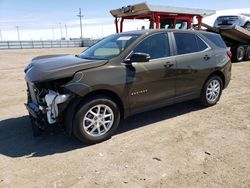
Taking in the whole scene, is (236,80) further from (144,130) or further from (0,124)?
(0,124)

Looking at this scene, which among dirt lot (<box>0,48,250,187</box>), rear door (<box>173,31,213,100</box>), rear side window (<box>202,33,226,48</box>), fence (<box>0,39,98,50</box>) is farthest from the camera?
fence (<box>0,39,98,50</box>)

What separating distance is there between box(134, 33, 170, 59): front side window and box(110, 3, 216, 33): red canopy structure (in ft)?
19.5

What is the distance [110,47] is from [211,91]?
99.7 inches

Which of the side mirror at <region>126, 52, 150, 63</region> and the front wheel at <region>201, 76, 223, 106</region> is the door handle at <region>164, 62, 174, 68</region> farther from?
the front wheel at <region>201, 76, 223, 106</region>

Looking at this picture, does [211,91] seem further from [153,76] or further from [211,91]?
[153,76]

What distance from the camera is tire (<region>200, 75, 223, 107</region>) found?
19.7 feet

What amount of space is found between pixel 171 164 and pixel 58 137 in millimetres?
2053

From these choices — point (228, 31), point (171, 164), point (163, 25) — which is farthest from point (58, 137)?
point (228, 31)

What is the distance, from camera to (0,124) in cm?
545

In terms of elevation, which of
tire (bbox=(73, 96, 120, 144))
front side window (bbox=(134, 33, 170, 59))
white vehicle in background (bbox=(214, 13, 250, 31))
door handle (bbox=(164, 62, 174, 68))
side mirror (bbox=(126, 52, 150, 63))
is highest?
white vehicle in background (bbox=(214, 13, 250, 31))

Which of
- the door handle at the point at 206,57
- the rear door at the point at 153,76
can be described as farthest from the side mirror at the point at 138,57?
the door handle at the point at 206,57

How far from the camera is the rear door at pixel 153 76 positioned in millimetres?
4707

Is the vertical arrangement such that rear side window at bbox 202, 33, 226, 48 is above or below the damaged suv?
above

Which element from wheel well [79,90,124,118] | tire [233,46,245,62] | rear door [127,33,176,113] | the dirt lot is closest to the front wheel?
the dirt lot
